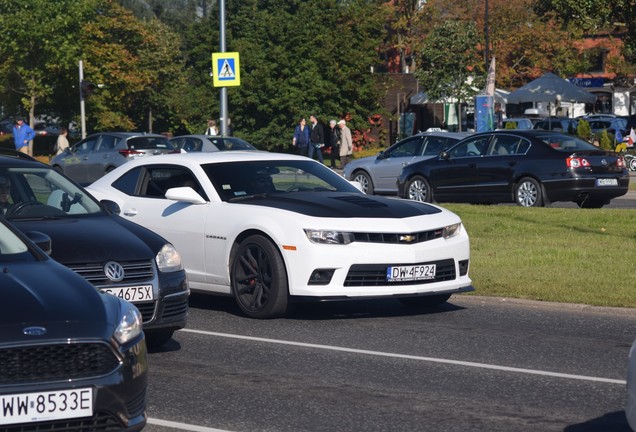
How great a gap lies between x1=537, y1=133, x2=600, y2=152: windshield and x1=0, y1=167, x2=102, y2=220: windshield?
14224 millimetres

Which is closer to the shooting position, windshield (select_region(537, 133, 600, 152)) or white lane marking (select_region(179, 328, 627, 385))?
white lane marking (select_region(179, 328, 627, 385))

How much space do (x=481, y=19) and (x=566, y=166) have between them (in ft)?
195

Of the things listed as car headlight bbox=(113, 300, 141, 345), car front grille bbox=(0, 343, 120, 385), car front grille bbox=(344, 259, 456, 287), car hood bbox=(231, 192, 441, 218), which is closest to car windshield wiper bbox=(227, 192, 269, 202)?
car hood bbox=(231, 192, 441, 218)

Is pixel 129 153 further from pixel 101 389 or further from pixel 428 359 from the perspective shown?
pixel 101 389

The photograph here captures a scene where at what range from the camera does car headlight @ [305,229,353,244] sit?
10.7 metres

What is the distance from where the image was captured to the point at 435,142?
27.5m

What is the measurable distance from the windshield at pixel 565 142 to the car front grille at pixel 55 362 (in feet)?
58.5

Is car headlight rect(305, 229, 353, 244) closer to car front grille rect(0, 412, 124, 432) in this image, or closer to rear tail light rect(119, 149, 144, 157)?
car front grille rect(0, 412, 124, 432)

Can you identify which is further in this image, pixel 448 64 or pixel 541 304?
pixel 448 64

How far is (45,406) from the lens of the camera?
18.3 ft

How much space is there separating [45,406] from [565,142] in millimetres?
18587

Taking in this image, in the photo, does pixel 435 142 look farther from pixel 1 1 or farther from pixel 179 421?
pixel 1 1

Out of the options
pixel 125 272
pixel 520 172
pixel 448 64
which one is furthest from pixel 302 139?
pixel 125 272

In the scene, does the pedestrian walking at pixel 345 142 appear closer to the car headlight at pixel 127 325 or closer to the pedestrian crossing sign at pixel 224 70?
the pedestrian crossing sign at pixel 224 70
